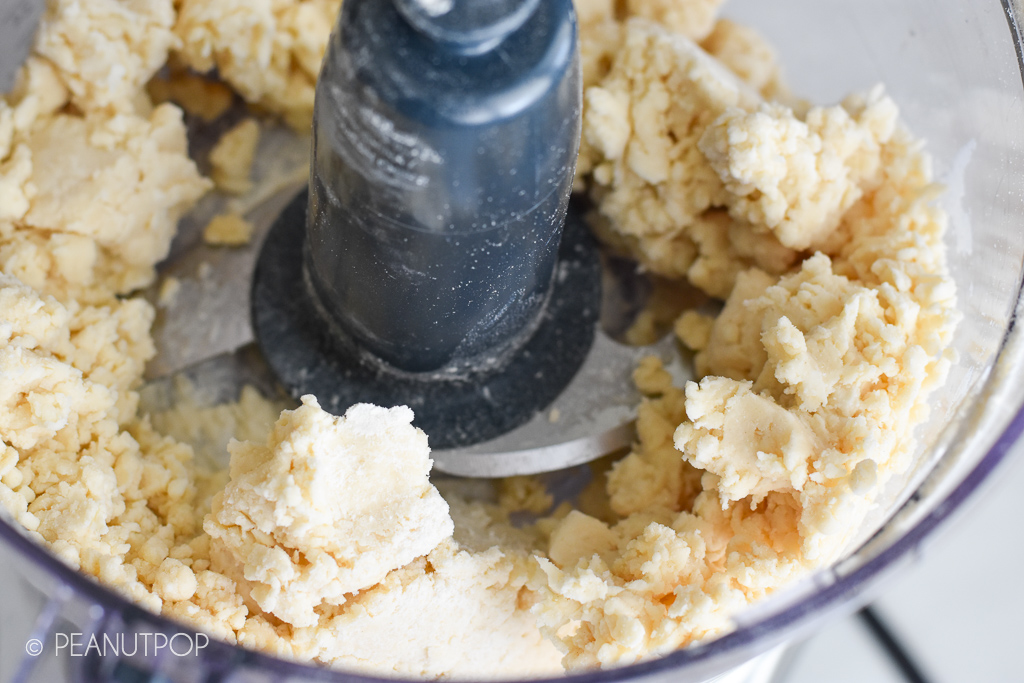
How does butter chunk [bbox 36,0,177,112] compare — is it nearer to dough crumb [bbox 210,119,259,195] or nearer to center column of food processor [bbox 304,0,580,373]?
dough crumb [bbox 210,119,259,195]

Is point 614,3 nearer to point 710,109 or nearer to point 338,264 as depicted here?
point 710,109

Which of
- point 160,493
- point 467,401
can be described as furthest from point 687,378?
point 160,493

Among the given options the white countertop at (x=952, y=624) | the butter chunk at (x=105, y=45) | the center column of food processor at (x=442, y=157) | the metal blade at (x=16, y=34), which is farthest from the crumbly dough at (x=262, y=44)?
the white countertop at (x=952, y=624)

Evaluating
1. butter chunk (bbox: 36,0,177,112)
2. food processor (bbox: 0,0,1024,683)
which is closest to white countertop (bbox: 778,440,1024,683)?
food processor (bbox: 0,0,1024,683)

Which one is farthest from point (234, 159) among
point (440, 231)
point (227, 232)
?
point (440, 231)

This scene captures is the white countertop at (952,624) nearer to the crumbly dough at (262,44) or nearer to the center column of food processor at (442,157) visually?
the center column of food processor at (442,157)

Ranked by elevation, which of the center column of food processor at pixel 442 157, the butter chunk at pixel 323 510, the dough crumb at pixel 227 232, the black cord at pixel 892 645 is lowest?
the black cord at pixel 892 645

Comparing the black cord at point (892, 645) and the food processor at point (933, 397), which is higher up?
the food processor at point (933, 397)
